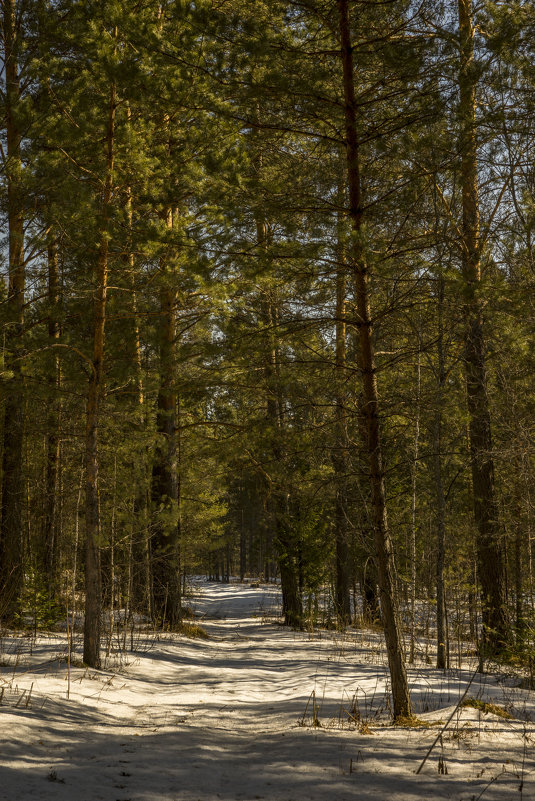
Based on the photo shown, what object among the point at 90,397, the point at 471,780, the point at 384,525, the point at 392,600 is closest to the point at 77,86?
the point at 90,397

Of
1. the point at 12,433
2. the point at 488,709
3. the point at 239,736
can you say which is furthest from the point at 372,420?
the point at 12,433

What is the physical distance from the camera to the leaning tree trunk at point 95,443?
7801 mm

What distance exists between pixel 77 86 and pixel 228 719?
316 inches

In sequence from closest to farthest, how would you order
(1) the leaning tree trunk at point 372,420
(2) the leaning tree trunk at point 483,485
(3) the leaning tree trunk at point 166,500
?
(1) the leaning tree trunk at point 372,420
(2) the leaning tree trunk at point 483,485
(3) the leaning tree trunk at point 166,500

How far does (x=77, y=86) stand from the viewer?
8227mm

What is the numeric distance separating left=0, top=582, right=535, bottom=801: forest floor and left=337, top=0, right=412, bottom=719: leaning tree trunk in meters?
0.51

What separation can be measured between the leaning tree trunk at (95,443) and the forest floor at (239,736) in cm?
51

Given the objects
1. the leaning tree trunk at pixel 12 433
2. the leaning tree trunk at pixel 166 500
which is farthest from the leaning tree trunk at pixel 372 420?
the leaning tree trunk at pixel 12 433

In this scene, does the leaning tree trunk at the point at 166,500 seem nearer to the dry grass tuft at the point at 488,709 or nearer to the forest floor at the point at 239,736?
the forest floor at the point at 239,736

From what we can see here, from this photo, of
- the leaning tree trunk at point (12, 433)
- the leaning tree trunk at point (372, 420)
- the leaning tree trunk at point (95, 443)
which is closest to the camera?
the leaning tree trunk at point (372, 420)

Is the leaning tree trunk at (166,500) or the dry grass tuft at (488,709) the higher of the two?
the leaning tree trunk at (166,500)

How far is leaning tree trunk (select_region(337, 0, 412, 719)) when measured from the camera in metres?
5.59

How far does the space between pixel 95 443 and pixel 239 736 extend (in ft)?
13.6

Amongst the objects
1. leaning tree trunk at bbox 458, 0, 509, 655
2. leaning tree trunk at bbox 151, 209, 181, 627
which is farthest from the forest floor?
leaning tree trunk at bbox 151, 209, 181, 627
